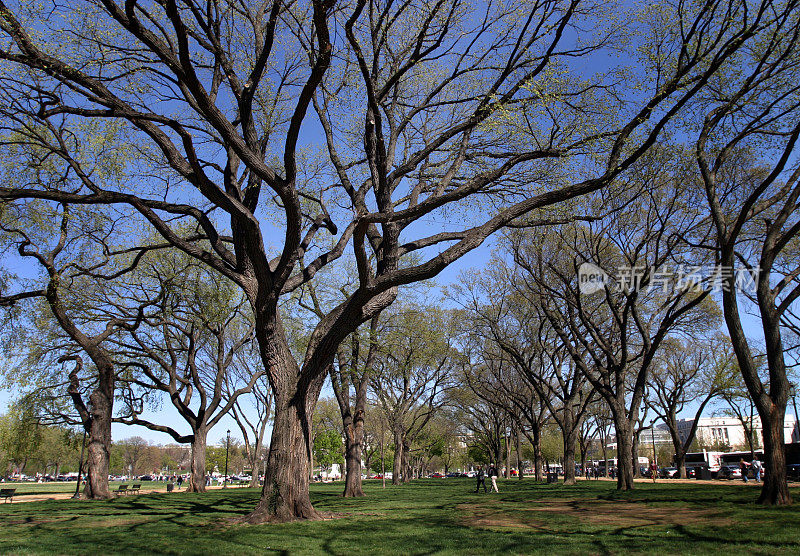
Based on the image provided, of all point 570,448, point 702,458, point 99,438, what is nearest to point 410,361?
point 570,448

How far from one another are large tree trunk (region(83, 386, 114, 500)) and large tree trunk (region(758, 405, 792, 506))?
20.8 metres

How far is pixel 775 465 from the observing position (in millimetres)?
12000

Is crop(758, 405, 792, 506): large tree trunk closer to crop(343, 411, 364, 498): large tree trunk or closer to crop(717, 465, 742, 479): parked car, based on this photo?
crop(343, 411, 364, 498): large tree trunk


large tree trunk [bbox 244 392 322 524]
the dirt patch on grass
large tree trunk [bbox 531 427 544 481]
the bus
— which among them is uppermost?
large tree trunk [bbox 244 392 322 524]

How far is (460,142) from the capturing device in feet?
44.0

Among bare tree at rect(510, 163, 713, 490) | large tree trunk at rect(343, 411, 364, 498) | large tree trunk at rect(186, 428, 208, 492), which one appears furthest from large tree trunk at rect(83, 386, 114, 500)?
bare tree at rect(510, 163, 713, 490)

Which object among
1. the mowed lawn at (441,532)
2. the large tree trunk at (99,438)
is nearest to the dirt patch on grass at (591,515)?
the mowed lawn at (441,532)

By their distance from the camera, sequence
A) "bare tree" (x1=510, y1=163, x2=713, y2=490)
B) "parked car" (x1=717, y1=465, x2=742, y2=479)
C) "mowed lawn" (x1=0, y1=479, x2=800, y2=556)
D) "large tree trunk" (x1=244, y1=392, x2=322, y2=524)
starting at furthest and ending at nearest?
1. "parked car" (x1=717, y1=465, x2=742, y2=479)
2. "bare tree" (x1=510, y1=163, x2=713, y2=490)
3. "large tree trunk" (x1=244, y1=392, x2=322, y2=524)
4. "mowed lawn" (x1=0, y1=479, x2=800, y2=556)

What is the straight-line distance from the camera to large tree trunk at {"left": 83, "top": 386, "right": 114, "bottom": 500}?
63.1ft

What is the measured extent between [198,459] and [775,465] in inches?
922

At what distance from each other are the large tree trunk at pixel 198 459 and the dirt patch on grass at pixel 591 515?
50.4 ft

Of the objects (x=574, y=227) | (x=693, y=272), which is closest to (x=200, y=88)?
(x=574, y=227)

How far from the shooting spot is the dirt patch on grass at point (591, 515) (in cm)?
1029

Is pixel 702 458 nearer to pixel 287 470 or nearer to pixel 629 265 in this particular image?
pixel 629 265
